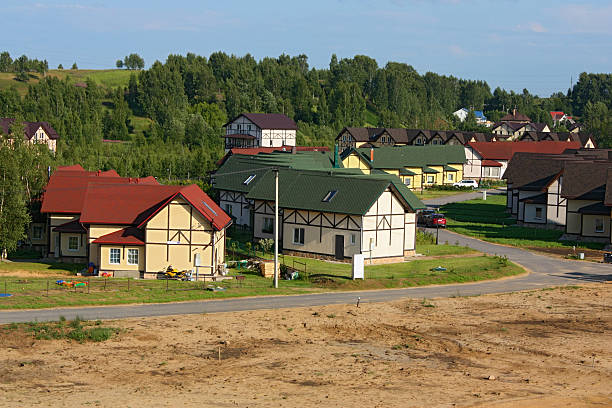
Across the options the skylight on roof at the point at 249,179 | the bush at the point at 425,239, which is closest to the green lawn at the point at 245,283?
the bush at the point at 425,239

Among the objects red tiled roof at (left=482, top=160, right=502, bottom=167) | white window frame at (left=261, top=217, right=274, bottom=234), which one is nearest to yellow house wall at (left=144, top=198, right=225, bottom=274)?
white window frame at (left=261, top=217, right=274, bottom=234)

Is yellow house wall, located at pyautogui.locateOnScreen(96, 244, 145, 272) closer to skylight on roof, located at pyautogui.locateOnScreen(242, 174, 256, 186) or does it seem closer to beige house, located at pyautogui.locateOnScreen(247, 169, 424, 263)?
beige house, located at pyautogui.locateOnScreen(247, 169, 424, 263)

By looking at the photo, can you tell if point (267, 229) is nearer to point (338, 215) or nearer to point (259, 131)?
point (338, 215)

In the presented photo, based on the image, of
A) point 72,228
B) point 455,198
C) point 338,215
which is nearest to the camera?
point 72,228

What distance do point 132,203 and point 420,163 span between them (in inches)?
2400

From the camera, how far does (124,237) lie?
47.3m

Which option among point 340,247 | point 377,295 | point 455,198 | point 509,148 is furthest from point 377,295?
point 509,148

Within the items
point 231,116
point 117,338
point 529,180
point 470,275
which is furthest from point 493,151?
point 117,338

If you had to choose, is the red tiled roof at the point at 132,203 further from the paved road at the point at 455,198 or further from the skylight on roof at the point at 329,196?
the paved road at the point at 455,198

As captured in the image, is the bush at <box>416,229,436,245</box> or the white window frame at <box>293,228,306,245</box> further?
the bush at <box>416,229,436,245</box>

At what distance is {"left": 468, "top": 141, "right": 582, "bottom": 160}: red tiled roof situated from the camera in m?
118

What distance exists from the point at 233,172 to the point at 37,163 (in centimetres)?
1484

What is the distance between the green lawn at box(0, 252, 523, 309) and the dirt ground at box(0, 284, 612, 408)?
4.29 metres

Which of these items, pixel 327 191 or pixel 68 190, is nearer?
pixel 327 191
